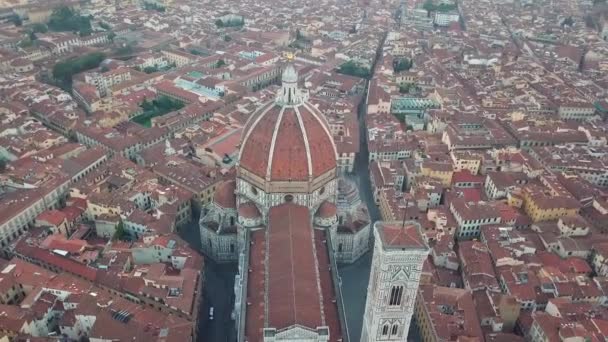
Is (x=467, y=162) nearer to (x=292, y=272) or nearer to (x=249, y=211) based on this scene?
(x=249, y=211)

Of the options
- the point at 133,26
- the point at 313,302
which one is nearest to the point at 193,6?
the point at 133,26

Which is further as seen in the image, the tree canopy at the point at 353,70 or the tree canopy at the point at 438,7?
the tree canopy at the point at 438,7

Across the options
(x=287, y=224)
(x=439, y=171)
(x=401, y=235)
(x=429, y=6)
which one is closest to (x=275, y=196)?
(x=287, y=224)

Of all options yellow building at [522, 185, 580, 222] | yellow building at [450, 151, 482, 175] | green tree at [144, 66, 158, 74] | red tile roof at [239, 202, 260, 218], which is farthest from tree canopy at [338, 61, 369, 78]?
red tile roof at [239, 202, 260, 218]

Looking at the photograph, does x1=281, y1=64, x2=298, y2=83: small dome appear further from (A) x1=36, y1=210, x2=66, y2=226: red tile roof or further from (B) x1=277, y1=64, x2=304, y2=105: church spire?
(A) x1=36, y1=210, x2=66, y2=226: red tile roof

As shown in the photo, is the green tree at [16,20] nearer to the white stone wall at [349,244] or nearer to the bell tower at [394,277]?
the white stone wall at [349,244]

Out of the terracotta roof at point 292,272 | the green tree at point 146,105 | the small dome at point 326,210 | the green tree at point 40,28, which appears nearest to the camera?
the terracotta roof at point 292,272

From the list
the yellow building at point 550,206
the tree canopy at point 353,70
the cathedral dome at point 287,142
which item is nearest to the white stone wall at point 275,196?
the cathedral dome at point 287,142
